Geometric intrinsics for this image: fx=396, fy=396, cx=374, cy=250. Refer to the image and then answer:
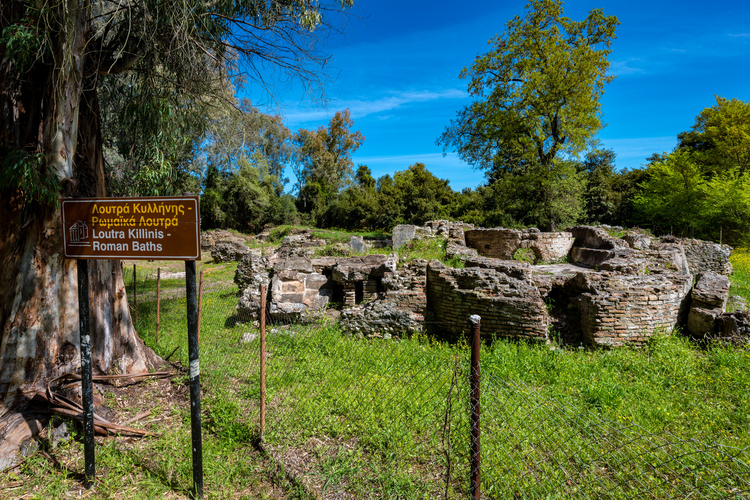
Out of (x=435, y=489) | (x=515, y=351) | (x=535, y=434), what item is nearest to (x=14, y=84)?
(x=435, y=489)

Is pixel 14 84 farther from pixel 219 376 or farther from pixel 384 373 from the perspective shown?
pixel 384 373

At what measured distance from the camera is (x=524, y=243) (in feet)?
56.3

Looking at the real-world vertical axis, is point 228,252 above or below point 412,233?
below

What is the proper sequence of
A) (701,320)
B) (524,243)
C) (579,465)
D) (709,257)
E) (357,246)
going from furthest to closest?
(357,246) < (524,243) < (709,257) < (701,320) < (579,465)

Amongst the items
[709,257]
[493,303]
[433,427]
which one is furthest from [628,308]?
[709,257]

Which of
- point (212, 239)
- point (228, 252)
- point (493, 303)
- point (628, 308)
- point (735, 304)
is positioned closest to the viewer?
point (628, 308)

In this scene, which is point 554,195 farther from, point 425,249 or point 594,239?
point 425,249

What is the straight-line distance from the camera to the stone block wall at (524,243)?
55.9 ft

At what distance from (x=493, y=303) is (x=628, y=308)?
89.6 inches

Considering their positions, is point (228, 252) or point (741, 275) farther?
point (228, 252)

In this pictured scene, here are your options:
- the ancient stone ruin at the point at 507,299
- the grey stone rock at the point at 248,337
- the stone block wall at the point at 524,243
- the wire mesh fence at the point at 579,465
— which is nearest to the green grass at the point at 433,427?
the wire mesh fence at the point at 579,465

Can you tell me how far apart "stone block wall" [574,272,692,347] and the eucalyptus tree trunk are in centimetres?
764

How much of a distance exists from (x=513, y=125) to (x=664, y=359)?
1872 cm

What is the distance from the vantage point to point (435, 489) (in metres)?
3.24
